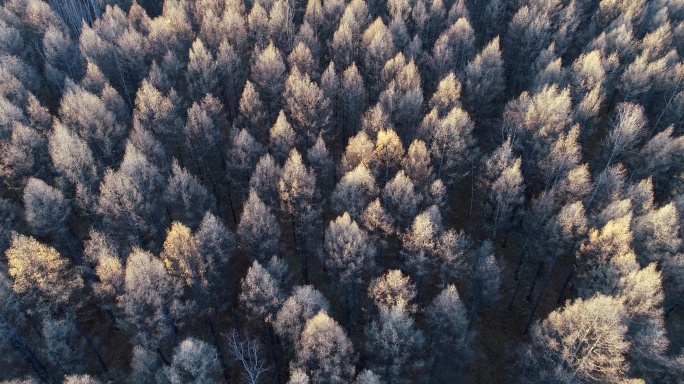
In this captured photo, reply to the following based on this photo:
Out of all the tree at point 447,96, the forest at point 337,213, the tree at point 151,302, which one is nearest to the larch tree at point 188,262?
the forest at point 337,213

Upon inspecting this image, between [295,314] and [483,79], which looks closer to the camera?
[295,314]

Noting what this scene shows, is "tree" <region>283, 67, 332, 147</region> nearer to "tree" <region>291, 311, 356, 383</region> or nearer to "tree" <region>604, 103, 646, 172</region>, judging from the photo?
"tree" <region>291, 311, 356, 383</region>

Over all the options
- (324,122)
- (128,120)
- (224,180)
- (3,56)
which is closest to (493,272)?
(324,122)

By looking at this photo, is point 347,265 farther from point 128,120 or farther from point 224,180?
point 128,120

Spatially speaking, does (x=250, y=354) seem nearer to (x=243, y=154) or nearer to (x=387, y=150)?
(x=243, y=154)

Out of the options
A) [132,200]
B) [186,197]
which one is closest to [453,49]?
[186,197]

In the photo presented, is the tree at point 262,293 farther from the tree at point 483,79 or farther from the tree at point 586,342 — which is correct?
the tree at point 483,79
